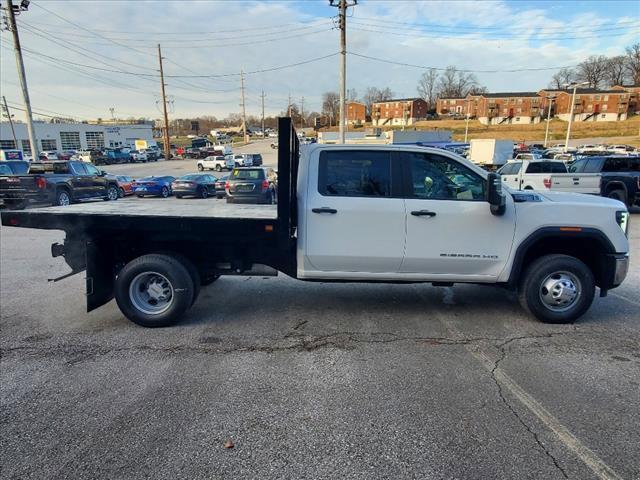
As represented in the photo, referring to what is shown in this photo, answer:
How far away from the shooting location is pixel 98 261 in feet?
15.6

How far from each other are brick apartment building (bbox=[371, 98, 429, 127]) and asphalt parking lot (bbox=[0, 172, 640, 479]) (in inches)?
4568

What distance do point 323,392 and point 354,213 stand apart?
1.90 meters

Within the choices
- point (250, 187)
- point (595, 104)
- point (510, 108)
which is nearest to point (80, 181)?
point (250, 187)

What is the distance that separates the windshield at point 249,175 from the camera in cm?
1798

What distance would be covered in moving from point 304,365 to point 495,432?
169cm

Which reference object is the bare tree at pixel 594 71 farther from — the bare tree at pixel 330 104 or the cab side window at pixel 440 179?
the cab side window at pixel 440 179

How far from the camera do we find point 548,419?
120 inches

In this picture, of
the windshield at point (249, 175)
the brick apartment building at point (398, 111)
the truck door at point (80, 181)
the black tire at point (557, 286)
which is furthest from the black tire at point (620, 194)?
the brick apartment building at point (398, 111)

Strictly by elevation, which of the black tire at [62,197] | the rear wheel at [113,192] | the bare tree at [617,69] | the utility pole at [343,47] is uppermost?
the bare tree at [617,69]

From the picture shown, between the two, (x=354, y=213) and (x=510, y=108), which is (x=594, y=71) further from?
(x=354, y=213)

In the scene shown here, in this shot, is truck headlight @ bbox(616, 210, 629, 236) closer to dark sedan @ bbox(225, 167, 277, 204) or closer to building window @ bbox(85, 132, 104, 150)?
dark sedan @ bbox(225, 167, 277, 204)

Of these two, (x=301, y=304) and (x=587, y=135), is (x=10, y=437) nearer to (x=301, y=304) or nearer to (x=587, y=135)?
(x=301, y=304)

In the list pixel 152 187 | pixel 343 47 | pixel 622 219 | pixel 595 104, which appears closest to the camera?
pixel 622 219

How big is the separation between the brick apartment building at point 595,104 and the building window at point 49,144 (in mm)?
105971
